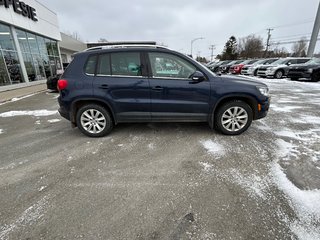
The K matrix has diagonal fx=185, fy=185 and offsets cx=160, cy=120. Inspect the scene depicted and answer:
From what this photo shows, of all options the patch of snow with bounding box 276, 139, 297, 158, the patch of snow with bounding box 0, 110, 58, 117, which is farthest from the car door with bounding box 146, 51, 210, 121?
the patch of snow with bounding box 0, 110, 58, 117

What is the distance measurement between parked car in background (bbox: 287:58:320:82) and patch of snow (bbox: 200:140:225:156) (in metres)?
12.8

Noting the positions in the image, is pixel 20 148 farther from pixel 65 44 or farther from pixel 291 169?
pixel 65 44

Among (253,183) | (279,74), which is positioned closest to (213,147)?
(253,183)

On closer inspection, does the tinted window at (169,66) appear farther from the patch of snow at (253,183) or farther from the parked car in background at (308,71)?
the parked car in background at (308,71)

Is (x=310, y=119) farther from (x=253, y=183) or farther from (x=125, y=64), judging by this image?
(x=125, y=64)

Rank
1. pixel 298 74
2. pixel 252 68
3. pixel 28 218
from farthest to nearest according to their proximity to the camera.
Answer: pixel 252 68 < pixel 298 74 < pixel 28 218

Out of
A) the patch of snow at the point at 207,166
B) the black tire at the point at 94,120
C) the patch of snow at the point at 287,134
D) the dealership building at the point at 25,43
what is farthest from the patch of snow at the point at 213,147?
the dealership building at the point at 25,43

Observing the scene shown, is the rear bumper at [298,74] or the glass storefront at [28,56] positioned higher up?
the glass storefront at [28,56]

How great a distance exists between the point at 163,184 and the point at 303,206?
1.67 metres

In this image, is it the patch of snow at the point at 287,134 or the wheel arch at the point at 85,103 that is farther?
the patch of snow at the point at 287,134

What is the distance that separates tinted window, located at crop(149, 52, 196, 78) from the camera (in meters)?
3.75

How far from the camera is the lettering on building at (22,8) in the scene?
1126 cm

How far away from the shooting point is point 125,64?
376 cm

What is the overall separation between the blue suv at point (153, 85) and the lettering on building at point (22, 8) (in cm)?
1197
